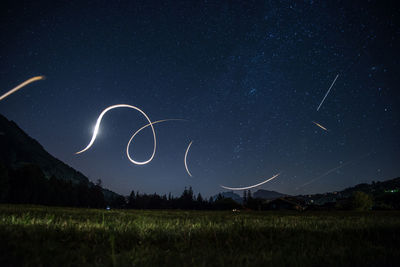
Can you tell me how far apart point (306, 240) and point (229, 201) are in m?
113

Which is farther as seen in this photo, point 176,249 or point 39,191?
point 39,191

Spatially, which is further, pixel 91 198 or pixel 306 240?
pixel 91 198

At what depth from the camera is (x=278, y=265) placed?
2.39 m

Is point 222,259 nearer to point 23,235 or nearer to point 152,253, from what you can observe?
point 152,253

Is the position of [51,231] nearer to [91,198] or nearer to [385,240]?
[385,240]

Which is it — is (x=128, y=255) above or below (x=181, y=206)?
above

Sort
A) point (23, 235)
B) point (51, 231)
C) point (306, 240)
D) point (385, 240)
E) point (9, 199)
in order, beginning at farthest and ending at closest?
point (9, 199) < point (385, 240) < point (306, 240) < point (51, 231) < point (23, 235)

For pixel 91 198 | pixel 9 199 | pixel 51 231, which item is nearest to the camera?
pixel 51 231

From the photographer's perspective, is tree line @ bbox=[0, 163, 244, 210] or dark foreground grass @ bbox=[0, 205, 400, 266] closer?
dark foreground grass @ bbox=[0, 205, 400, 266]

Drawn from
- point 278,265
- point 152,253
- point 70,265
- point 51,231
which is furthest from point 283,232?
point 51,231

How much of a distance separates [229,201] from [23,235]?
115 metres

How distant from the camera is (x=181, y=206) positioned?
134 m

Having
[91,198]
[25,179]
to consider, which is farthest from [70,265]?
[91,198]

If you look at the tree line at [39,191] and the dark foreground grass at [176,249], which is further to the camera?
the tree line at [39,191]
